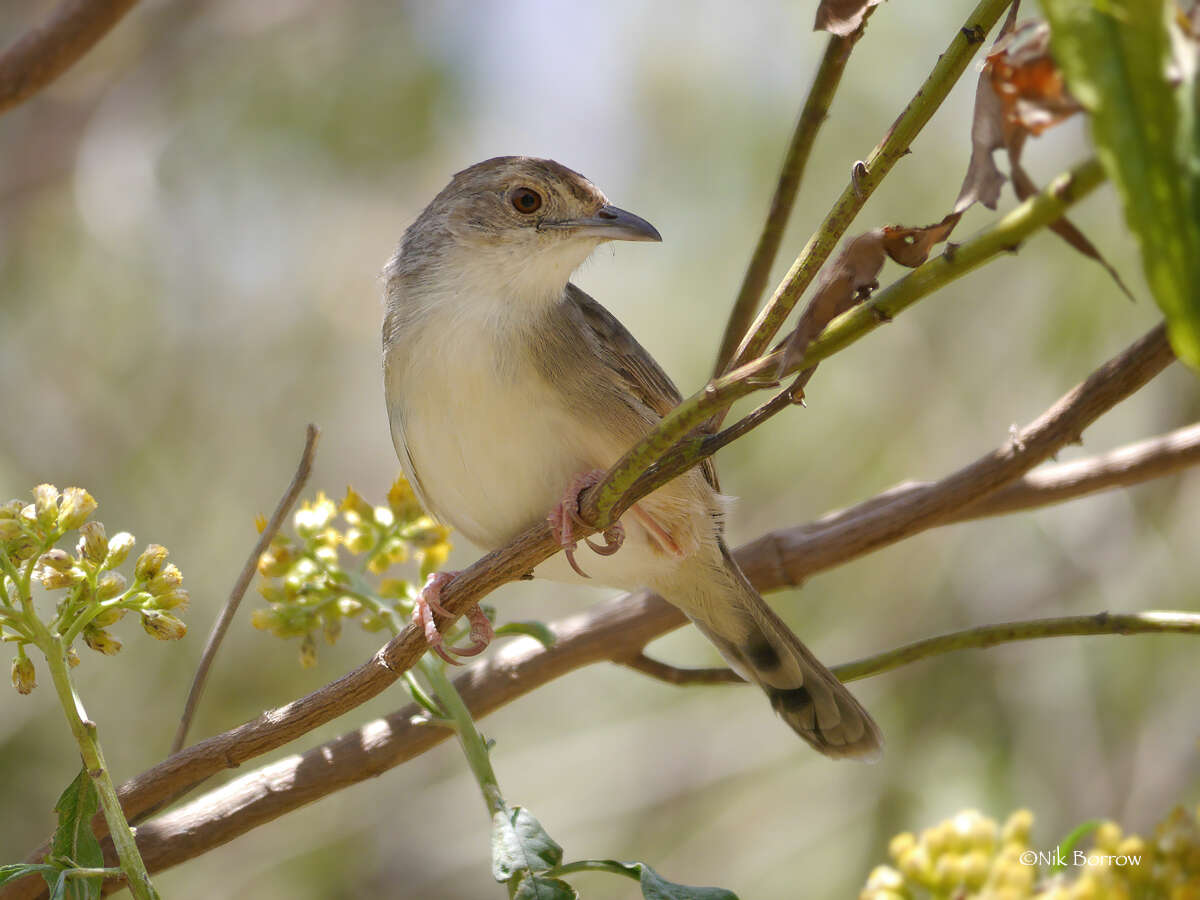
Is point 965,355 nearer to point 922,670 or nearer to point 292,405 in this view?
point 922,670

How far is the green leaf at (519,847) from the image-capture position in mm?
2061

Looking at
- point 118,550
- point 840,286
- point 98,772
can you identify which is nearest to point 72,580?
point 118,550

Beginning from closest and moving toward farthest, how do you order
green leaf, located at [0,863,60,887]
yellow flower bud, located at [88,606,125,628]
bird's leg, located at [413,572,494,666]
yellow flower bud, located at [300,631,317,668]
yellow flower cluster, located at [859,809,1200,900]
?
yellow flower cluster, located at [859,809,1200,900], green leaf, located at [0,863,60,887], yellow flower bud, located at [88,606,125,628], bird's leg, located at [413,572,494,666], yellow flower bud, located at [300,631,317,668]

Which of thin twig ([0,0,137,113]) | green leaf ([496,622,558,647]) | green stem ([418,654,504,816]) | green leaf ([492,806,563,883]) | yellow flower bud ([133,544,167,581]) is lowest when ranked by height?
green leaf ([492,806,563,883])

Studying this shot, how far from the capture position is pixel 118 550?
2.18 metres

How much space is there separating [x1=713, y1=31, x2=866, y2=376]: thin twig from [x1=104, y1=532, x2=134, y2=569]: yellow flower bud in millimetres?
1249

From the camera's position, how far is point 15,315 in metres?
6.96

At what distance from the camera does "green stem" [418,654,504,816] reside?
90.0 inches

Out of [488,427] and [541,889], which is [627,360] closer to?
[488,427]

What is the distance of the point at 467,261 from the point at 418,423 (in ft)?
1.92

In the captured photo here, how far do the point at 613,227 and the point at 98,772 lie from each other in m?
2.31

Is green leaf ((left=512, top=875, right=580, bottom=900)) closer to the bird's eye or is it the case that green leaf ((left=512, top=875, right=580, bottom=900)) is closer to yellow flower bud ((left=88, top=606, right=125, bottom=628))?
yellow flower bud ((left=88, top=606, right=125, bottom=628))

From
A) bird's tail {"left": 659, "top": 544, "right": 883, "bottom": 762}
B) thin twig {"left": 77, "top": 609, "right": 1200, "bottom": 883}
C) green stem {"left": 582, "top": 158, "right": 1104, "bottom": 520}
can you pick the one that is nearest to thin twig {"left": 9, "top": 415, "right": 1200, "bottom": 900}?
thin twig {"left": 77, "top": 609, "right": 1200, "bottom": 883}

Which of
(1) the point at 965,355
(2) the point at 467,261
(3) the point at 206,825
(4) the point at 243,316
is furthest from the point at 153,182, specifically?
(3) the point at 206,825
